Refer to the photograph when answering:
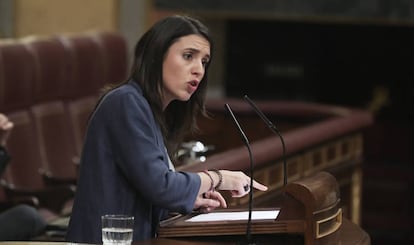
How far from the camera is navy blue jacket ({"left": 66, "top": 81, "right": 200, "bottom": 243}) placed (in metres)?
2.94

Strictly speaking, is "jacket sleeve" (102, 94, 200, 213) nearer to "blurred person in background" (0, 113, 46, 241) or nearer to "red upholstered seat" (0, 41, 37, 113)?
"blurred person in background" (0, 113, 46, 241)

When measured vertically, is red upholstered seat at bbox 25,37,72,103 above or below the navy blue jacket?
below

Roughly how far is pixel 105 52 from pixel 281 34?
6.36 feet

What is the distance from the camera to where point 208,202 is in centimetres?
311

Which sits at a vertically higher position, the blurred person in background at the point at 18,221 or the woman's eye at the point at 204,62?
the woman's eye at the point at 204,62

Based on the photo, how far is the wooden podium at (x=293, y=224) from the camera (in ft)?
9.60

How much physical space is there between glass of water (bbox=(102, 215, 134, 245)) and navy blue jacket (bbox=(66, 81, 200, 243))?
17 cm

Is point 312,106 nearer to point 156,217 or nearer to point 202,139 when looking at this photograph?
point 202,139

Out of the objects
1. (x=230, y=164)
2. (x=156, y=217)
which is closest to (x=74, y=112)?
(x=230, y=164)

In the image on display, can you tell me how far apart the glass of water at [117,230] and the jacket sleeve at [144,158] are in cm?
16

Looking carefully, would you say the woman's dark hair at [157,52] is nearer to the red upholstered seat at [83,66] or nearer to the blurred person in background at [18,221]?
the blurred person in background at [18,221]

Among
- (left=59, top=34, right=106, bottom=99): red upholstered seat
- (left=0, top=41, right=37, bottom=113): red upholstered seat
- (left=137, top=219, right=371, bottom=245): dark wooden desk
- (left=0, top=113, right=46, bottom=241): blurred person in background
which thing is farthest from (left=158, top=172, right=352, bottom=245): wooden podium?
(left=59, top=34, right=106, bottom=99): red upholstered seat

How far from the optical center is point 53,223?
4641 mm

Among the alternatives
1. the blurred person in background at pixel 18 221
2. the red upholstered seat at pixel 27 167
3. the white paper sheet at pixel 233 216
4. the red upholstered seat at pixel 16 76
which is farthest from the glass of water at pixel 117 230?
the red upholstered seat at pixel 16 76
